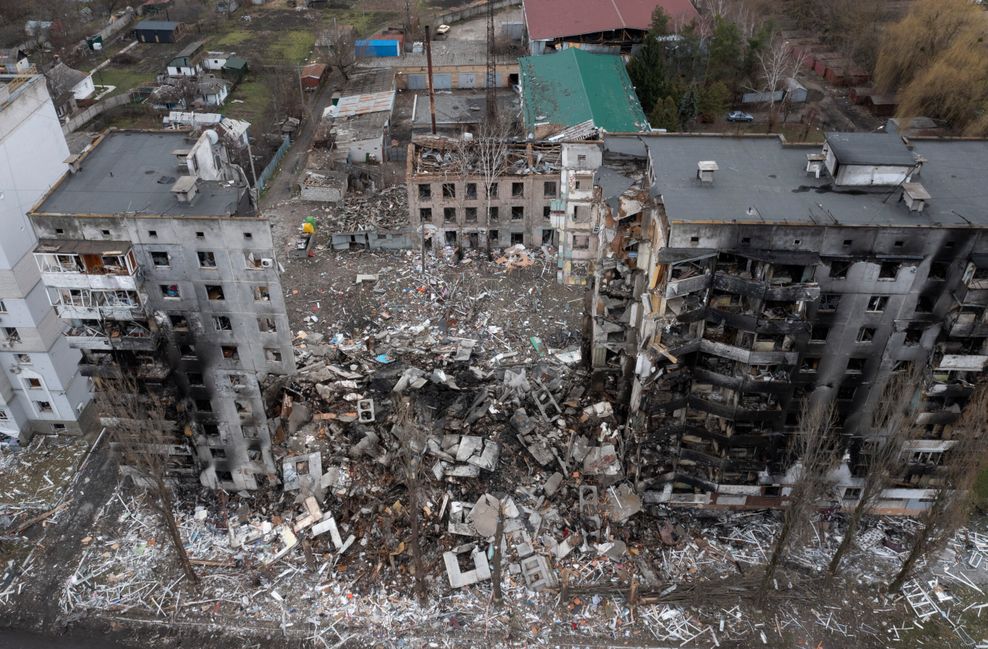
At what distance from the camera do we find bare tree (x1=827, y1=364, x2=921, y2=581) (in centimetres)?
3597

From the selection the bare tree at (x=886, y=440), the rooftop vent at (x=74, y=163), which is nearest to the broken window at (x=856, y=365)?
the bare tree at (x=886, y=440)

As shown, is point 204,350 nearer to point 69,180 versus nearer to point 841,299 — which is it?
point 69,180

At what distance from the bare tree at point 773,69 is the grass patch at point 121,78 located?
80.4 m

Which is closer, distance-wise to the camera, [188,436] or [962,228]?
[962,228]

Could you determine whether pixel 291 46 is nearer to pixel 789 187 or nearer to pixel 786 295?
pixel 789 187

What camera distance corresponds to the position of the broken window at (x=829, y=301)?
3638cm

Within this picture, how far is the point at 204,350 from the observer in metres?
39.7

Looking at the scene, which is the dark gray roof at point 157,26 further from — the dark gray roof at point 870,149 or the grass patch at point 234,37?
the dark gray roof at point 870,149

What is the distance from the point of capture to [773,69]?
83.6 meters

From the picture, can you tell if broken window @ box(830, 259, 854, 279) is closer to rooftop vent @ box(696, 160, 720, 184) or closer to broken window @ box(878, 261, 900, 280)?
broken window @ box(878, 261, 900, 280)

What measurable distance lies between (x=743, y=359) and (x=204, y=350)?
2751 cm

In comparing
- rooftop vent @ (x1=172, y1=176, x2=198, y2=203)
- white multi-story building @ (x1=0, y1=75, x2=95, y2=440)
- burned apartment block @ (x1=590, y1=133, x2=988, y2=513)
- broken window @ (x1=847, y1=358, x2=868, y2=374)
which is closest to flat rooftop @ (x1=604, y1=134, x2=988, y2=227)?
burned apartment block @ (x1=590, y1=133, x2=988, y2=513)

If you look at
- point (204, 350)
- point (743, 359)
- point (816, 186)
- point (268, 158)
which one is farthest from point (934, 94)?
point (204, 350)

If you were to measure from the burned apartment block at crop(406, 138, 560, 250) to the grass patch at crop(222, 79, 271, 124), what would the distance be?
36.0m
